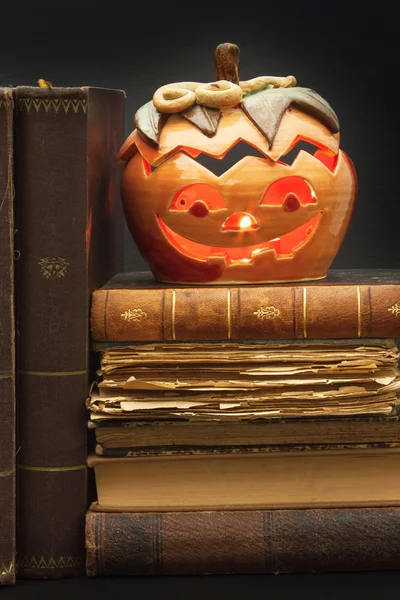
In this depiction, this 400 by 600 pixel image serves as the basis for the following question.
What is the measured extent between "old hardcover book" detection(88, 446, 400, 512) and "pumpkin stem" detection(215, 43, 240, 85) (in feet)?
1.75

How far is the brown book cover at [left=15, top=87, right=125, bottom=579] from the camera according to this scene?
1.81 meters

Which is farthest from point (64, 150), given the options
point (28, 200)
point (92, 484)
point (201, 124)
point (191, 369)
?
point (92, 484)

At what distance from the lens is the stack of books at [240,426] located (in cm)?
185

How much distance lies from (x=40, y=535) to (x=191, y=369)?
0.30 metres

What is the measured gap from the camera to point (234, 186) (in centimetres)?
189

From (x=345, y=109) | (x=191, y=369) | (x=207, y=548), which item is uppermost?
(x=345, y=109)

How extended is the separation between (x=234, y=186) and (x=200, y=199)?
5 cm

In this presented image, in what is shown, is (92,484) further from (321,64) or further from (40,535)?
(321,64)

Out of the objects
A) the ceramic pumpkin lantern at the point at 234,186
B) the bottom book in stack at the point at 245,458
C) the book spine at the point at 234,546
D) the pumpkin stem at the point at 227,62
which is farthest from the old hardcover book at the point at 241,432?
the pumpkin stem at the point at 227,62

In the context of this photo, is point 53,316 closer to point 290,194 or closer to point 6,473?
point 6,473

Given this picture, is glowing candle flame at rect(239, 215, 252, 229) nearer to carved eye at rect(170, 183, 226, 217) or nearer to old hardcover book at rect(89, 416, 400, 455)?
carved eye at rect(170, 183, 226, 217)

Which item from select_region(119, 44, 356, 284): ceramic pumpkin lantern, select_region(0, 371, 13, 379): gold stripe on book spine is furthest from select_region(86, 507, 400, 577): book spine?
select_region(119, 44, 356, 284): ceramic pumpkin lantern

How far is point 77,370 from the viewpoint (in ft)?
6.06

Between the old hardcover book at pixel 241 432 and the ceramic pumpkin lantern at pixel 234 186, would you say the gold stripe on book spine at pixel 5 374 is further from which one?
the ceramic pumpkin lantern at pixel 234 186
